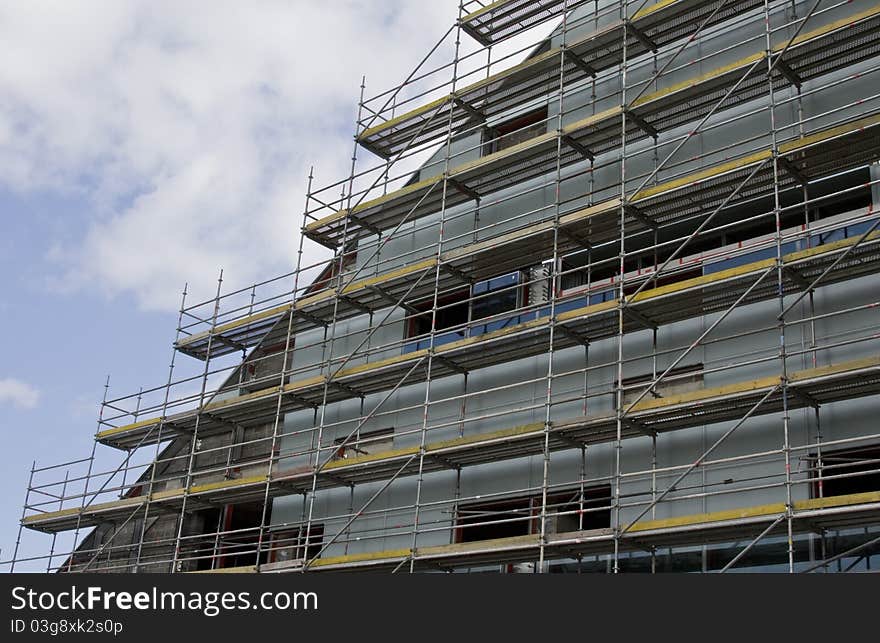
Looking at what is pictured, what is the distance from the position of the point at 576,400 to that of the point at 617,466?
1850 millimetres

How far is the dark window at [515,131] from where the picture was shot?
20625mm

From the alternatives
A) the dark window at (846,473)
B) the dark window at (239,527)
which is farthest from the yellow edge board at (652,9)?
the dark window at (239,527)

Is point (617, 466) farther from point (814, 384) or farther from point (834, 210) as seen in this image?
point (834, 210)

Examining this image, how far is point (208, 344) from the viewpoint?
2405 cm

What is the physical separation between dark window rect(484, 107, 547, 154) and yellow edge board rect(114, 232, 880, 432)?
13.9 ft

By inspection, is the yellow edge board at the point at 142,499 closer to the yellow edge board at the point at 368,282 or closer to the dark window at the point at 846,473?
the yellow edge board at the point at 368,282

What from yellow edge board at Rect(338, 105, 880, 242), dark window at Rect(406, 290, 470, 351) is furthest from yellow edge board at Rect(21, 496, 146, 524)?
yellow edge board at Rect(338, 105, 880, 242)

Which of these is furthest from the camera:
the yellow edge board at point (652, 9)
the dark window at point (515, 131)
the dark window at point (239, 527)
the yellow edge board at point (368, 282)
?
the dark window at point (239, 527)

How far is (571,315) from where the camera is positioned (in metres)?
16.7

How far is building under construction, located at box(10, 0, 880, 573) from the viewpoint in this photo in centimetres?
1450

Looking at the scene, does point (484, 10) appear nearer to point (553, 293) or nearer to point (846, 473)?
point (553, 293)

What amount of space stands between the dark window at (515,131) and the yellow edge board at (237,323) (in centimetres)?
482

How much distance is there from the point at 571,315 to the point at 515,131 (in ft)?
16.5

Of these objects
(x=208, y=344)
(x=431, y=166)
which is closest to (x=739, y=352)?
(x=431, y=166)
